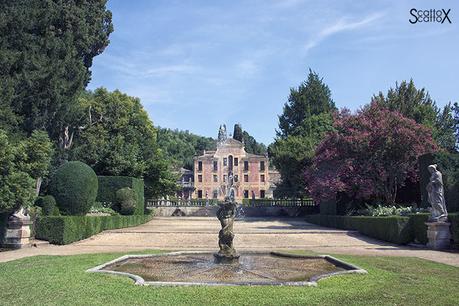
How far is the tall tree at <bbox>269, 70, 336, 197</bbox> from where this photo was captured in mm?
38250

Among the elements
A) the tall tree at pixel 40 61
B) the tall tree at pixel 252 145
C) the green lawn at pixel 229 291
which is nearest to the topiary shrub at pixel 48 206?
the tall tree at pixel 40 61

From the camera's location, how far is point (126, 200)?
29.2 meters

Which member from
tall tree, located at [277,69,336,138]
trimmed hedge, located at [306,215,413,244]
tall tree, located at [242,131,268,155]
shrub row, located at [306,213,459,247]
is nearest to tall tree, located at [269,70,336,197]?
tall tree, located at [277,69,336,138]

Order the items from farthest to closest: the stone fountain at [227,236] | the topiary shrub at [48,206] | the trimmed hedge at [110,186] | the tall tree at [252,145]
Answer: the tall tree at [252,145] < the trimmed hedge at [110,186] < the topiary shrub at [48,206] < the stone fountain at [227,236]

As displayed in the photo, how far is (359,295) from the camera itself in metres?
6.98

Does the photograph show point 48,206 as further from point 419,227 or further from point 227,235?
point 419,227

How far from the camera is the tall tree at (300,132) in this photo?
38250 millimetres

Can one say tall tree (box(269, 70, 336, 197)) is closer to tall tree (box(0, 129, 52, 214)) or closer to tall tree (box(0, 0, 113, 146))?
tall tree (box(0, 0, 113, 146))

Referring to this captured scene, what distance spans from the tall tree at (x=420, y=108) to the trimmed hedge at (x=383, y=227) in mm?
14349

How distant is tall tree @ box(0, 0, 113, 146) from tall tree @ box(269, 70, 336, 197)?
17.8m

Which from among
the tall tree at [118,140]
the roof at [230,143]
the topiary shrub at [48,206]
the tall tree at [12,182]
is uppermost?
the roof at [230,143]

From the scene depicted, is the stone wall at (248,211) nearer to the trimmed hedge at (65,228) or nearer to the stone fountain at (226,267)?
the trimmed hedge at (65,228)

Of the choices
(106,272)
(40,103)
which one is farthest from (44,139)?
(106,272)

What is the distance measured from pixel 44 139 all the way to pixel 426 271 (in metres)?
15.9
